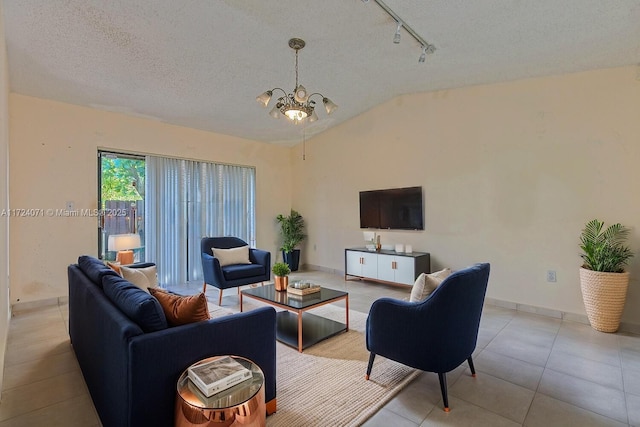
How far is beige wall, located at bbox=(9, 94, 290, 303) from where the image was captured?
3783mm

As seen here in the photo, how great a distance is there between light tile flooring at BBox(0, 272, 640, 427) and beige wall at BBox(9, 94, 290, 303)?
2.84 feet

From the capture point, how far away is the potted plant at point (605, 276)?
309 centimetres

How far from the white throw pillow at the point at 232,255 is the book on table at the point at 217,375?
2.94m

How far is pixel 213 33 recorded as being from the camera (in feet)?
9.77

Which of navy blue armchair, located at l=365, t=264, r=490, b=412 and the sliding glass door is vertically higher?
the sliding glass door

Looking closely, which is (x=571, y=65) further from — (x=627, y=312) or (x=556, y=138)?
(x=627, y=312)

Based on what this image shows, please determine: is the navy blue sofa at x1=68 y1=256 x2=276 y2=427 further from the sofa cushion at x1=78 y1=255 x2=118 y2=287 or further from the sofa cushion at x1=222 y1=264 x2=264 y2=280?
the sofa cushion at x1=222 y1=264 x2=264 y2=280

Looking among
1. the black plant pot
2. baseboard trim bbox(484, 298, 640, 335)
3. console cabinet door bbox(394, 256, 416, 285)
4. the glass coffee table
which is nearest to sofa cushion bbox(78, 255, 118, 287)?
the glass coffee table

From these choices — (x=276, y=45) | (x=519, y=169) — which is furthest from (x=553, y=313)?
(x=276, y=45)

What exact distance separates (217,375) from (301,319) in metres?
1.37

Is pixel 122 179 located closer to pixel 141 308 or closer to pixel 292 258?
pixel 292 258

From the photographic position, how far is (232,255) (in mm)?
4488

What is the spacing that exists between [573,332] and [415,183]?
2.66 metres

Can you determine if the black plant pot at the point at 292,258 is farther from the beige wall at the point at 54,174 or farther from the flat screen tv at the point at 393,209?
the beige wall at the point at 54,174
